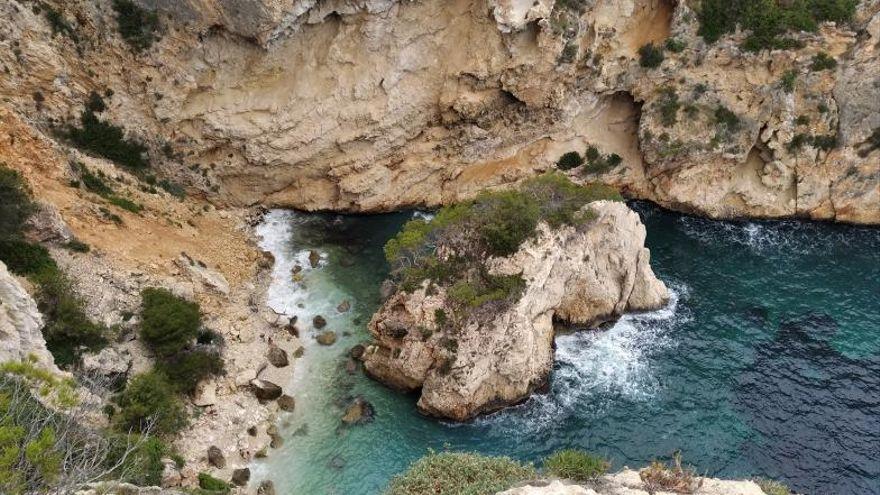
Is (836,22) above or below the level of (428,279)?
above

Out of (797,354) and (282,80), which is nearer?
(797,354)

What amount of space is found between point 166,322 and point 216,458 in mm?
6814

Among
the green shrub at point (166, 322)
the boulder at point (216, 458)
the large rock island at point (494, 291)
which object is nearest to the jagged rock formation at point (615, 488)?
the large rock island at point (494, 291)

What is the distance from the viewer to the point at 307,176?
43.8 meters

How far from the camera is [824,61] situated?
41844 mm

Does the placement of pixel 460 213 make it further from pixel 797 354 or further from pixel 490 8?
pixel 797 354

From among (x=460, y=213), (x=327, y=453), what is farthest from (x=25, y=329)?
(x=460, y=213)

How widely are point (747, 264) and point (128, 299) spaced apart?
37.3 metres

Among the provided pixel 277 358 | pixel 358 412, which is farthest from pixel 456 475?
pixel 277 358

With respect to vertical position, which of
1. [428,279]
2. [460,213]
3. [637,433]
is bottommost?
[637,433]

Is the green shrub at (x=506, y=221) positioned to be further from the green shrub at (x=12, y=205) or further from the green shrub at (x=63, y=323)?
the green shrub at (x=12, y=205)

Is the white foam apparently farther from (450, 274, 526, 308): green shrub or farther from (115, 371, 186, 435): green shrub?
(115, 371, 186, 435): green shrub

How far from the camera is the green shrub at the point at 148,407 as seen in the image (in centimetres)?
2572

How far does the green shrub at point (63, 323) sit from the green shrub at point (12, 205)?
225 centimetres
